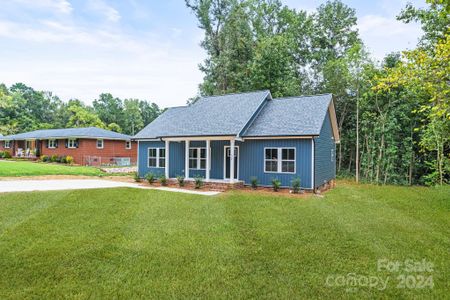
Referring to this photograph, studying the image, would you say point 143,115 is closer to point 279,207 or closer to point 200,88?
point 200,88

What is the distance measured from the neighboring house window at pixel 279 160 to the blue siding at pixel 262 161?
19 cm

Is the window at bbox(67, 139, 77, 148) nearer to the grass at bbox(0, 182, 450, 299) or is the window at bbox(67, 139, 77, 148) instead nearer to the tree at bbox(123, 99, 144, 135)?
the grass at bbox(0, 182, 450, 299)

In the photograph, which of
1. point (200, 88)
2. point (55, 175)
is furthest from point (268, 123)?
point (200, 88)

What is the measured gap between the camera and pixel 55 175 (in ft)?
55.1

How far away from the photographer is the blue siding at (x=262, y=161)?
12336mm

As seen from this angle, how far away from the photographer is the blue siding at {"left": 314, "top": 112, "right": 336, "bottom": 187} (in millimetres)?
12859

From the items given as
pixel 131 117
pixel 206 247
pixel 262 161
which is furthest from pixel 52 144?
pixel 206 247

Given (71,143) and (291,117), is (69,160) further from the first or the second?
(291,117)

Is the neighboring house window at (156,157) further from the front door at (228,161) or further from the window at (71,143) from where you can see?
the window at (71,143)

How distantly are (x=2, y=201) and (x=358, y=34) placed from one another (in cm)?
2931

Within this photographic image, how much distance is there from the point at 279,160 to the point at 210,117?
15.7 feet

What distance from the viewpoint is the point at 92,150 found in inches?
1025

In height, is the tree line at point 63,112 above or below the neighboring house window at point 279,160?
A: above

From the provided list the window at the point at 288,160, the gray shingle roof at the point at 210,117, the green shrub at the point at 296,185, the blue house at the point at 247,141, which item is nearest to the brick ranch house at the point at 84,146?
the gray shingle roof at the point at 210,117
